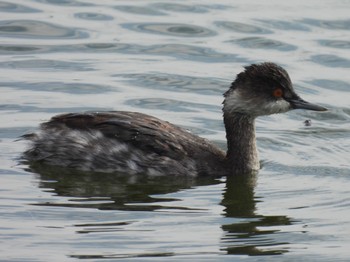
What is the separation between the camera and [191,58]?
1509 centimetres

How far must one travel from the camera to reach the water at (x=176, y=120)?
8.80 meters

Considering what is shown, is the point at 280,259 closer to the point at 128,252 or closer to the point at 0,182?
the point at 128,252

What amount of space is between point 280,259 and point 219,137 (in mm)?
3723

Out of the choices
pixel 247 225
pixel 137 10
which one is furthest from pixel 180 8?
pixel 247 225

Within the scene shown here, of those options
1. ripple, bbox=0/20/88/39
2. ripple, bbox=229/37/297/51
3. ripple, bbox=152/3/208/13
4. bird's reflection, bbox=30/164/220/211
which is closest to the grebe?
bird's reflection, bbox=30/164/220/211

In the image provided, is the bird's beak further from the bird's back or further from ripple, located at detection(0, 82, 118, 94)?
ripple, located at detection(0, 82, 118, 94)

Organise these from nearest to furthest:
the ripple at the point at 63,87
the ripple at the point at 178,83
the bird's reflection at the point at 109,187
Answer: the bird's reflection at the point at 109,187 → the ripple at the point at 63,87 → the ripple at the point at 178,83

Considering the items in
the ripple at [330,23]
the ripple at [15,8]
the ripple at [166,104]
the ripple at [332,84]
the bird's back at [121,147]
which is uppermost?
the ripple at [15,8]

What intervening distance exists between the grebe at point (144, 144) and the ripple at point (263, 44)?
451 cm

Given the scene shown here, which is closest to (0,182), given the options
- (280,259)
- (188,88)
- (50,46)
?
(280,259)

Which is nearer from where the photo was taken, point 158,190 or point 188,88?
point 158,190

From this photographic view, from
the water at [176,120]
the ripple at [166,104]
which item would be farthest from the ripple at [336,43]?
the ripple at [166,104]

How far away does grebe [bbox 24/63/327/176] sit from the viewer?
35.8ft

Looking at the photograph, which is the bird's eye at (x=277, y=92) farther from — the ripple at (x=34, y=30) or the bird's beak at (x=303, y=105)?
the ripple at (x=34, y=30)
